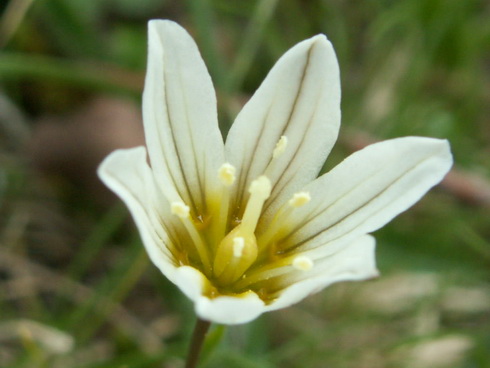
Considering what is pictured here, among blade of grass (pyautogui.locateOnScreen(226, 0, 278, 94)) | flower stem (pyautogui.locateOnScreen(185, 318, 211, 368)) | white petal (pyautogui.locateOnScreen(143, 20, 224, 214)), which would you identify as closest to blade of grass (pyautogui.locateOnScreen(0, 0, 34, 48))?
blade of grass (pyautogui.locateOnScreen(226, 0, 278, 94))

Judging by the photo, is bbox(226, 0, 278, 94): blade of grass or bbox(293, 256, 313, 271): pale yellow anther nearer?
bbox(293, 256, 313, 271): pale yellow anther

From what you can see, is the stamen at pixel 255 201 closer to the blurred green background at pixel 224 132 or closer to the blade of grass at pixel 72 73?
the blurred green background at pixel 224 132

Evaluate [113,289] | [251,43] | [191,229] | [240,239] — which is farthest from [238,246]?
[251,43]

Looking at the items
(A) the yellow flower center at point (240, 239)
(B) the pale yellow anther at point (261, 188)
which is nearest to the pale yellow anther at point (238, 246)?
(A) the yellow flower center at point (240, 239)

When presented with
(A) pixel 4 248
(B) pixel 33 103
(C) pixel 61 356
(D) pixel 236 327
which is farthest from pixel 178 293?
(B) pixel 33 103

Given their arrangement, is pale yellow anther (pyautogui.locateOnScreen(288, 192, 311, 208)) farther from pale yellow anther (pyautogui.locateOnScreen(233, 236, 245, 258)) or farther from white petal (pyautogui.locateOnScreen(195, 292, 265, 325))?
white petal (pyautogui.locateOnScreen(195, 292, 265, 325))

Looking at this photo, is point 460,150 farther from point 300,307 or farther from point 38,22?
point 38,22

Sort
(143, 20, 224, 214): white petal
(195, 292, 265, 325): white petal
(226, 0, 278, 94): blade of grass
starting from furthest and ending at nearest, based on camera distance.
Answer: (226, 0, 278, 94): blade of grass, (143, 20, 224, 214): white petal, (195, 292, 265, 325): white petal

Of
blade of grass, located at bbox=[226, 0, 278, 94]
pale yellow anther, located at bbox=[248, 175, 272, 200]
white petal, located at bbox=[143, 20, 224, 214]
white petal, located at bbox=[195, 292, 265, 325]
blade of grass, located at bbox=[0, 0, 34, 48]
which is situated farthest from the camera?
blade of grass, located at bbox=[226, 0, 278, 94]
